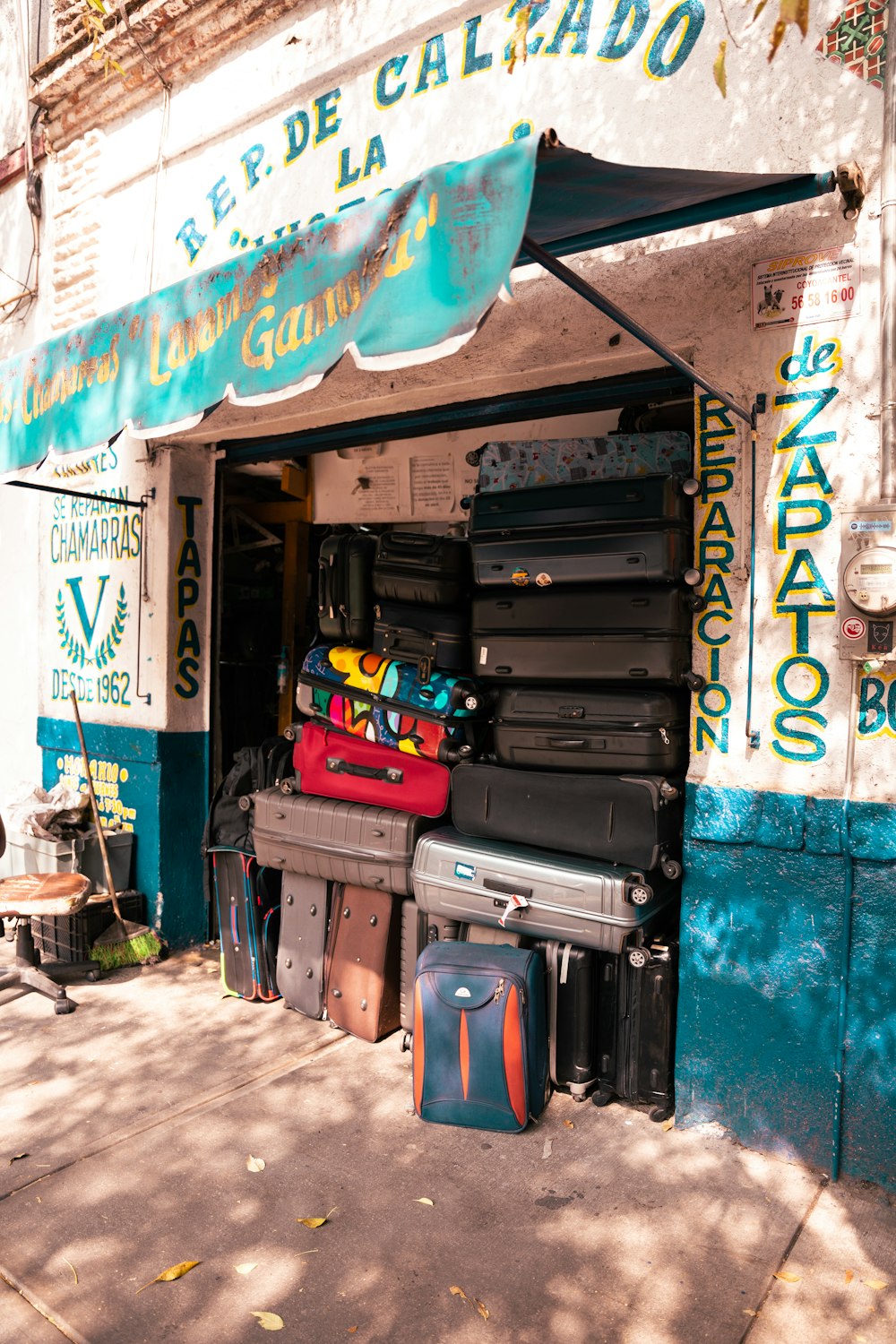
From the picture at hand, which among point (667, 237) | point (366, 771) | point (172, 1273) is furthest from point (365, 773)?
point (667, 237)

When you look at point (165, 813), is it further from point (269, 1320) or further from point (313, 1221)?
point (269, 1320)

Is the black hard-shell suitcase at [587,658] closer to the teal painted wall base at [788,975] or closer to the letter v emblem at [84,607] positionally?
the teal painted wall base at [788,975]

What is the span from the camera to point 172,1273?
2703 millimetres

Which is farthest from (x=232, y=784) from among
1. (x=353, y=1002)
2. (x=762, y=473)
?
(x=762, y=473)

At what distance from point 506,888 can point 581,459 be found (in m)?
1.79

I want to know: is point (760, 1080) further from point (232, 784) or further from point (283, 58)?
point (283, 58)

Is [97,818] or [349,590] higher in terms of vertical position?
[349,590]

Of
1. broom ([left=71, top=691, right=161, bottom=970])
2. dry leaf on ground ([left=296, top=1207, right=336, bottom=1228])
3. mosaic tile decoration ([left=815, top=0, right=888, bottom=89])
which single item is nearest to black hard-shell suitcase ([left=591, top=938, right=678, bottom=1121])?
dry leaf on ground ([left=296, top=1207, right=336, bottom=1228])

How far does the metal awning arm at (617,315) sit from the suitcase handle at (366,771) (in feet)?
6.87

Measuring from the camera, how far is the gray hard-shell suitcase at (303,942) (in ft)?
14.8

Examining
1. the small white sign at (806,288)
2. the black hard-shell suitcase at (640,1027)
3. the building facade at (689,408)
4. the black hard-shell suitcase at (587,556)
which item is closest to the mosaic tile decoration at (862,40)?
the building facade at (689,408)

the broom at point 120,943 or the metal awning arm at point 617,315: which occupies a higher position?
the metal awning arm at point 617,315

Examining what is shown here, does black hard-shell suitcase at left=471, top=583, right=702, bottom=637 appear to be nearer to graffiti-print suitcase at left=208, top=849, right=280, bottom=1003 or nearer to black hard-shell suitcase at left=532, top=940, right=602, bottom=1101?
black hard-shell suitcase at left=532, top=940, right=602, bottom=1101

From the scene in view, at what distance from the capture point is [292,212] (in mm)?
4695
